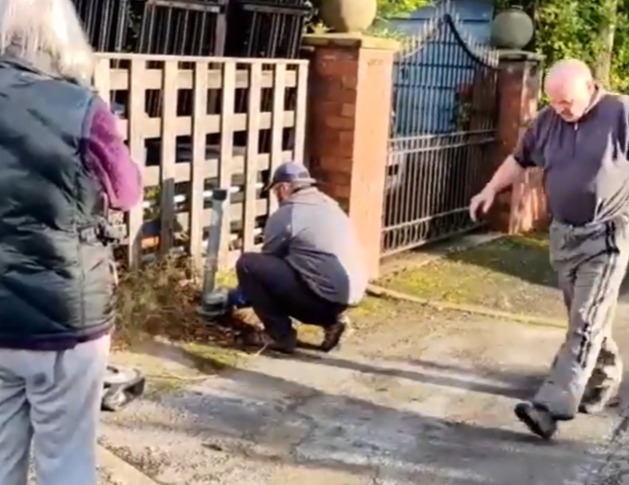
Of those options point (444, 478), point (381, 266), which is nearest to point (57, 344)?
point (444, 478)

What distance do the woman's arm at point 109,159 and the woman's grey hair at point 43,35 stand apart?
129 millimetres

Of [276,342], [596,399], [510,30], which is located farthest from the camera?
[510,30]

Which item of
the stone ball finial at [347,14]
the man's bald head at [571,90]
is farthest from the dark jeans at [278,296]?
the stone ball finial at [347,14]

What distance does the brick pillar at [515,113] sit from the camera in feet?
35.1

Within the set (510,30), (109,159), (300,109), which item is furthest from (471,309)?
(109,159)

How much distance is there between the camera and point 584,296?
531 cm

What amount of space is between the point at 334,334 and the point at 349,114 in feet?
6.02

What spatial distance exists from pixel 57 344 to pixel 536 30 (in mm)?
9691

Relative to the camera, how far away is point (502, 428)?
18.0 feet

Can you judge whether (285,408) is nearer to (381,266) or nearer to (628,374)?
(628,374)

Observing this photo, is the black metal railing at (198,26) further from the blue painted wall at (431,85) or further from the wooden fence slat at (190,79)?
the blue painted wall at (431,85)

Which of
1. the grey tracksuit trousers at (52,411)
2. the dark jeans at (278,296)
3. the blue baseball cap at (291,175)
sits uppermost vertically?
the blue baseball cap at (291,175)

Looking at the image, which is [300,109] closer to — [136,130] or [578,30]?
[136,130]

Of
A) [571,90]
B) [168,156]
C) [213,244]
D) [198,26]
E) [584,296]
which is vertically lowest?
[213,244]
